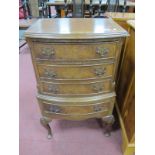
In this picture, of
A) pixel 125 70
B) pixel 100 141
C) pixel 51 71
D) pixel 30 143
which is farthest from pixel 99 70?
pixel 30 143

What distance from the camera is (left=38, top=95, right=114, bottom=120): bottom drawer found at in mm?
1155

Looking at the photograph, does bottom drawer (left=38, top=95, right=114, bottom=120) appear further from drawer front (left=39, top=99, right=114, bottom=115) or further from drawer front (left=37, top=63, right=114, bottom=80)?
drawer front (left=37, top=63, right=114, bottom=80)

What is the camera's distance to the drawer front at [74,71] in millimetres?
998

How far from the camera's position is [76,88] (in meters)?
1.09

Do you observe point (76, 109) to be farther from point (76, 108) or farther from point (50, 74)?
point (50, 74)

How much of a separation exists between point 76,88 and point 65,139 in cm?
61

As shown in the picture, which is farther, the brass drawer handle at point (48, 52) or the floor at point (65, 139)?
the floor at point (65, 139)

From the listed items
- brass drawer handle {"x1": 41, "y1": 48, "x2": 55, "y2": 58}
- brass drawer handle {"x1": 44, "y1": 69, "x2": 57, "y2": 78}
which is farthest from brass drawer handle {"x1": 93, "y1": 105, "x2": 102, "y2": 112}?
brass drawer handle {"x1": 41, "y1": 48, "x2": 55, "y2": 58}

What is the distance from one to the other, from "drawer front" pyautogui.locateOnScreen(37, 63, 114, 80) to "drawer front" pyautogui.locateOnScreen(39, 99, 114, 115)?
219mm

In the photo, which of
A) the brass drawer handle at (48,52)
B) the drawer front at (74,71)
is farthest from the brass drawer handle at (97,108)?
the brass drawer handle at (48,52)

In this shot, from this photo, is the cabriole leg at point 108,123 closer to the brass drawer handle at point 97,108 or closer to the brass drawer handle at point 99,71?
the brass drawer handle at point 97,108

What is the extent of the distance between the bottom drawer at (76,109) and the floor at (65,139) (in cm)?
33

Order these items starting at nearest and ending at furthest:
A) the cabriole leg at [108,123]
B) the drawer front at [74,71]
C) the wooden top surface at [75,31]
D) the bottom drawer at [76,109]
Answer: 1. the wooden top surface at [75,31]
2. the drawer front at [74,71]
3. the bottom drawer at [76,109]
4. the cabriole leg at [108,123]

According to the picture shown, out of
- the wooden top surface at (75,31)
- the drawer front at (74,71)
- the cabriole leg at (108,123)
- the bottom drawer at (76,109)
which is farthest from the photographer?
the cabriole leg at (108,123)
